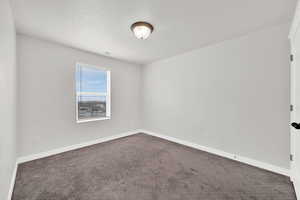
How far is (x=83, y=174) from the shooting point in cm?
199

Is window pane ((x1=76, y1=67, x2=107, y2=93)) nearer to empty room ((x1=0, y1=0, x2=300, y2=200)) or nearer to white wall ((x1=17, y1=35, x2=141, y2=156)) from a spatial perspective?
empty room ((x1=0, y1=0, x2=300, y2=200))

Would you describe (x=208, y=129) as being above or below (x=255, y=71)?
below

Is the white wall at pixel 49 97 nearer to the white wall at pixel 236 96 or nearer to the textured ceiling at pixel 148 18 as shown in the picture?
the textured ceiling at pixel 148 18

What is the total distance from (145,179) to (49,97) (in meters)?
2.66

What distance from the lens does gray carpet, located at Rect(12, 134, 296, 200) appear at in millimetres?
1557

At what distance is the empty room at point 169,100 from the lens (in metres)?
1.61

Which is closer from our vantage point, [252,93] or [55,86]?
[252,93]

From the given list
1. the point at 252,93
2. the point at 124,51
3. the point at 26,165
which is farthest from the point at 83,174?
the point at 252,93

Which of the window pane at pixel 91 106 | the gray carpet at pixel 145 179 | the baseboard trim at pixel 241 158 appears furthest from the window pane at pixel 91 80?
the baseboard trim at pixel 241 158

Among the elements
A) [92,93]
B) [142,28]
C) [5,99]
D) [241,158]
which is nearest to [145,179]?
[241,158]

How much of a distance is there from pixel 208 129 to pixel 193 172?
1.18 metres

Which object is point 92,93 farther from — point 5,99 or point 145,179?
point 145,179

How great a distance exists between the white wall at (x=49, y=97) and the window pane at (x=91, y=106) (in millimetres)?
373

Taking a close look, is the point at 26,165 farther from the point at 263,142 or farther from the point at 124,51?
the point at 263,142
